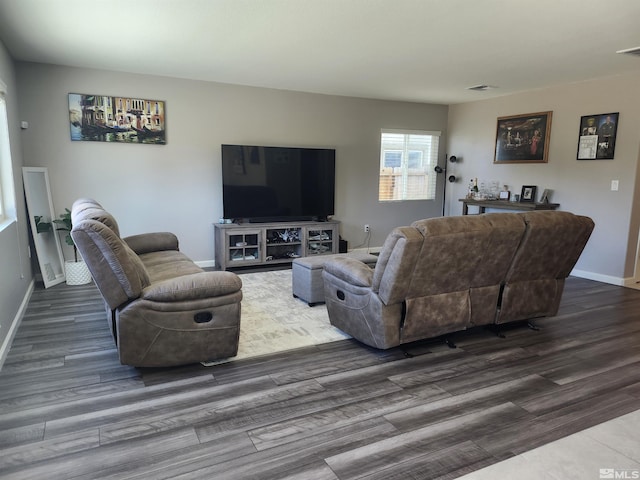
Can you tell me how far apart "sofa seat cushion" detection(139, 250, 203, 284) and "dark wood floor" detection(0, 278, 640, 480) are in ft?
1.98

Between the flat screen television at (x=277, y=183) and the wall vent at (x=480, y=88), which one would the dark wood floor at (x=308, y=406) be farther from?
the wall vent at (x=480, y=88)

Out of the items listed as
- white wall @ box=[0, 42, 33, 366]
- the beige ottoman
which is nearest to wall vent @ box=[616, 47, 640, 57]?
the beige ottoman

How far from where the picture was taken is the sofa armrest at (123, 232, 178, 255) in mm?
4242

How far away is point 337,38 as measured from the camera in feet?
12.0

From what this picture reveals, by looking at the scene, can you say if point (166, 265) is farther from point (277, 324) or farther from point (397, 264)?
point (397, 264)

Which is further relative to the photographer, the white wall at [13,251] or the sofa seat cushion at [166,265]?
the sofa seat cushion at [166,265]

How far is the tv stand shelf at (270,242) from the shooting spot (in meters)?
5.55

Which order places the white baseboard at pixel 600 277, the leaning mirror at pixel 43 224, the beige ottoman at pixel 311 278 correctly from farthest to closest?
the white baseboard at pixel 600 277 → the leaning mirror at pixel 43 224 → the beige ottoman at pixel 311 278

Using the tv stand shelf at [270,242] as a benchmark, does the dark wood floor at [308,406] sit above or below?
below

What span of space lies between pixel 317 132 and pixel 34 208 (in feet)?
12.2

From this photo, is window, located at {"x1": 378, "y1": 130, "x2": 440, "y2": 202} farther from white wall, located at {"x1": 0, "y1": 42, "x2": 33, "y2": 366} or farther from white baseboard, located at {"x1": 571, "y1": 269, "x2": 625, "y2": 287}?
white wall, located at {"x1": 0, "y1": 42, "x2": 33, "y2": 366}

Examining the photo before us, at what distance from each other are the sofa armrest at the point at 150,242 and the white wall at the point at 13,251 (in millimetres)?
913

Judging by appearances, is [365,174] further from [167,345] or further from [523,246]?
[167,345]

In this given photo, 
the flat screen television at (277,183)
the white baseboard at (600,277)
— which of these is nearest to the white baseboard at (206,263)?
the flat screen television at (277,183)
